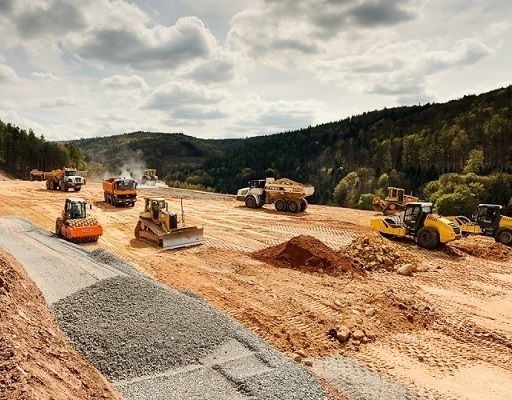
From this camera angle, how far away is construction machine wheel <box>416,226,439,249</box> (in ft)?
58.6

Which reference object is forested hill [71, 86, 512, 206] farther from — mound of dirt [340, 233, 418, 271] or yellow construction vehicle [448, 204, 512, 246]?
mound of dirt [340, 233, 418, 271]

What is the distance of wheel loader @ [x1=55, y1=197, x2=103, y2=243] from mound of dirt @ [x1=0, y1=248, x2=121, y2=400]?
394 inches

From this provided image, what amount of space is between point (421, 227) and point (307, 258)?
6.72 metres

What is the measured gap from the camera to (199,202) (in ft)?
111

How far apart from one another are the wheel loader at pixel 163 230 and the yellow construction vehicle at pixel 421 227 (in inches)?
361

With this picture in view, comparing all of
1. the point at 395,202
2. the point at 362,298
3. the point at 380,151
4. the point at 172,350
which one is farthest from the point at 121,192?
the point at 380,151

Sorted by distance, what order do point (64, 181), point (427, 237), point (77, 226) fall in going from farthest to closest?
point (64, 181)
point (427, 237)
point (77, 226)

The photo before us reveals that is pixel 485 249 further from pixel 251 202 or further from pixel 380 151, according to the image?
pixel 380 151

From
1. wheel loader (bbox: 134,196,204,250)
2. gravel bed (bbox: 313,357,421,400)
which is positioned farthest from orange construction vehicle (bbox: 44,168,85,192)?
gravel bed (bbox: 313,357,421,400)

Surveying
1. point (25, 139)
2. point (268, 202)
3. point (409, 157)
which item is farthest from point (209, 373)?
point (409, 157)

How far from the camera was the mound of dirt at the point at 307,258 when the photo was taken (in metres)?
14.7

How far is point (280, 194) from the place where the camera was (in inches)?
1145

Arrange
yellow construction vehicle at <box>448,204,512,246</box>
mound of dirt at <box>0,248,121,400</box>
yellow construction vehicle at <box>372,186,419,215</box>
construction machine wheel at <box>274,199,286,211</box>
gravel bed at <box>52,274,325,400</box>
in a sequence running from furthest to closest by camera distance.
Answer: yellow construction vehicle at <box>372,186,419,215</box>
construction machine wheel at <box>274,199,286,211</box>
yellow construction vehicle at <box>448,204,512,246</box>
gravel bed at <box>52,274,325,400</box>
mound of dirt at <box>0,248,121,400</box>

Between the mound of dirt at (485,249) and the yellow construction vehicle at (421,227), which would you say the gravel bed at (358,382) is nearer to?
the yellow construction vehicle at (421,227)
